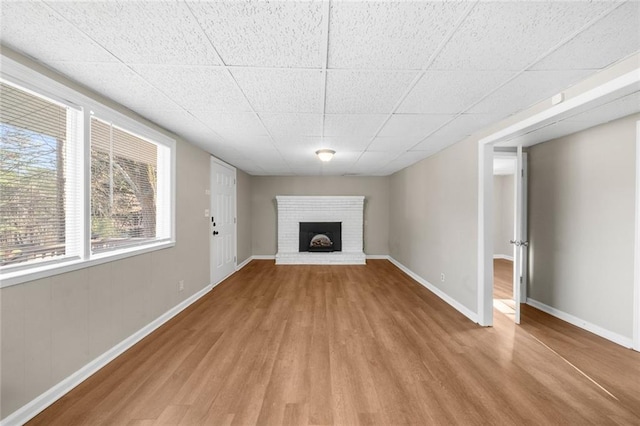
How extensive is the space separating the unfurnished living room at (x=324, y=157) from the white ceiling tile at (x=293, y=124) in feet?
0.11

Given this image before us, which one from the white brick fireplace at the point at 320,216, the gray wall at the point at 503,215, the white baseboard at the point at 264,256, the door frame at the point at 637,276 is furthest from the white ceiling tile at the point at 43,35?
the gray wall at the point at 503,215

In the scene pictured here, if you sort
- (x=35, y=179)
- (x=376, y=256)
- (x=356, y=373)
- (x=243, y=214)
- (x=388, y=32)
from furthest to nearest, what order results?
(x=376, y=256)
(x=243, y=214)
(x=356, y=373)
(x=35, y=179)
(x=388, y=32)

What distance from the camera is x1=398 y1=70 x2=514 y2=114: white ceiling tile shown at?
1712 millimetres

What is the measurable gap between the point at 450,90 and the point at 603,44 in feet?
2.59

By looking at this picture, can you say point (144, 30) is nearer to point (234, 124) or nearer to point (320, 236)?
point (234, 124)

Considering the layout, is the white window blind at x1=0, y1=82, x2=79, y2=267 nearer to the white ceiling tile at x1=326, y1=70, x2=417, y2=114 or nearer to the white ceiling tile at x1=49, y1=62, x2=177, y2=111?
the white ceiling tile at x1=49, y1=62, x2=177, y2=111

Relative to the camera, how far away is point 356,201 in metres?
6.59

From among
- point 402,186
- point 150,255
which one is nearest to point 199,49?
point 150,255

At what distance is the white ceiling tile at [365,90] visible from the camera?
171 cm

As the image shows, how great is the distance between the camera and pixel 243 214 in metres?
5.98

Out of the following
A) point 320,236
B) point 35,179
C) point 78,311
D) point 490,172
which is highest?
point 490,172

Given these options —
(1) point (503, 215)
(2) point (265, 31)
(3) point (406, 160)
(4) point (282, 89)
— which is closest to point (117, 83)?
(4) point (282, 89)

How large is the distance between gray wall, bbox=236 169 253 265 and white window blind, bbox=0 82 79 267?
3.68 meters

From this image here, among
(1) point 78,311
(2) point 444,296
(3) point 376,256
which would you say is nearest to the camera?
(1) point 78,311
